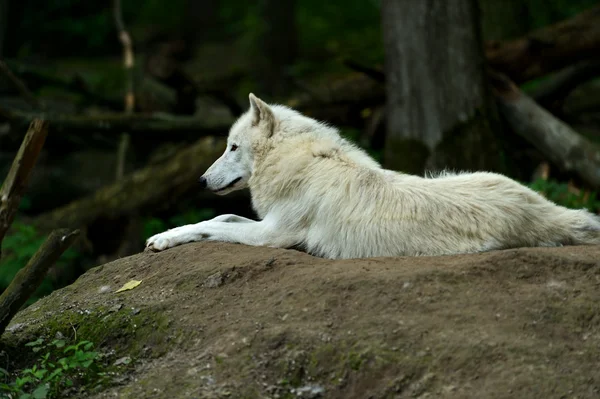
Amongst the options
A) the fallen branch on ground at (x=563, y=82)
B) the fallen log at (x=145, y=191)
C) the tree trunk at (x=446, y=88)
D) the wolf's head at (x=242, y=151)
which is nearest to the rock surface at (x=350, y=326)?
the wolf's head at (x=242, y=151)

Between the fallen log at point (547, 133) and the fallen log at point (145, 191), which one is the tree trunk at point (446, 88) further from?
the fallen log at point (145, 191)

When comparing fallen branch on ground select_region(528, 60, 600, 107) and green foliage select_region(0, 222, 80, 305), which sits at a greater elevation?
fallen branch on ground select_region(528, 60, 600, 107)

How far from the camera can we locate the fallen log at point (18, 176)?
20.2 ft

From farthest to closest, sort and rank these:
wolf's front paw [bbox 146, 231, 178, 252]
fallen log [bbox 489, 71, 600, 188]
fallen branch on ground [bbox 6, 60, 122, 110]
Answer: fallen branch on ground [bbox 6, 60, 122, 110] < fallen log [bbox 489, 71, 600, 188] < wolf's front paw [bbox 146, 231, 178, 252]

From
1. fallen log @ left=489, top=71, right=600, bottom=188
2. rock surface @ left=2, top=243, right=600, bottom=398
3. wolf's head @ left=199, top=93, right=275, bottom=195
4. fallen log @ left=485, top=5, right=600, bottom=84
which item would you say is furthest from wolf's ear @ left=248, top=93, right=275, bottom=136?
fallen log @ left=485, top=5, right=600, bottom=84

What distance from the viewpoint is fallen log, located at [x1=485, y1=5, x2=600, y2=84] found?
38.0 ft

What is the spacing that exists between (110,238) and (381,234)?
21.5ft

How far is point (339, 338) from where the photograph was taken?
464 cm

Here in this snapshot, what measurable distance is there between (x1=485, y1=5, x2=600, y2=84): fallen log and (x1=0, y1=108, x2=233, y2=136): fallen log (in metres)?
4.12

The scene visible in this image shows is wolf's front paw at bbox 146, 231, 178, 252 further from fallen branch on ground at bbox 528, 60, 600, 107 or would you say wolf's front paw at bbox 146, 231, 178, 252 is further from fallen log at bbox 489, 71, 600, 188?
fallen branch on ground at bbox 528, 60, 600, 107

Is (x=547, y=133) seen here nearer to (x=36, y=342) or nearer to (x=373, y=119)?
(x=373, y=119)

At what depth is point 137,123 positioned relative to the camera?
1198 centimetres

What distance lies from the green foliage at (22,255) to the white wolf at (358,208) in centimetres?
384

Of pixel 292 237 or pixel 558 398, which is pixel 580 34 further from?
pixel 558 398
